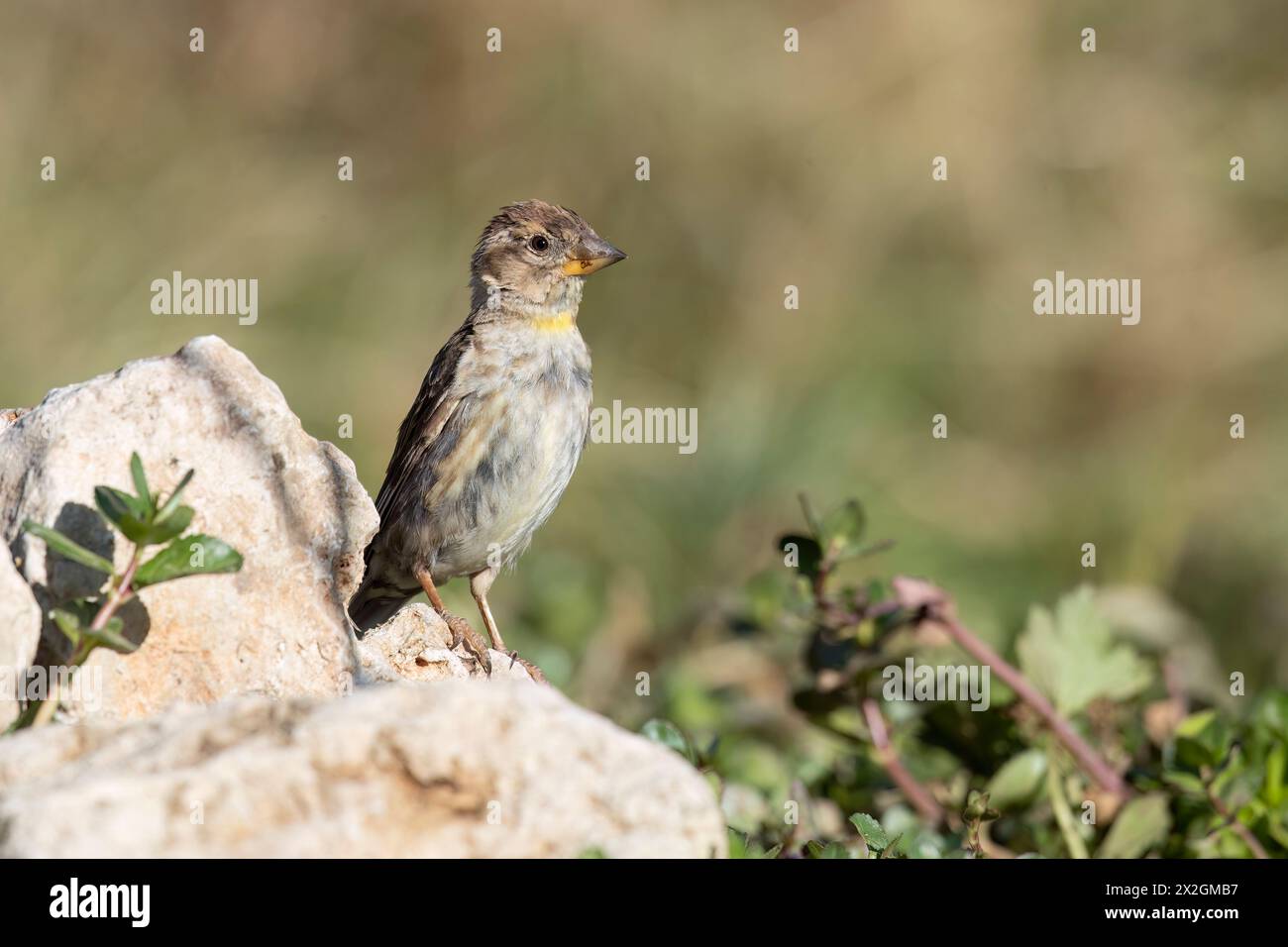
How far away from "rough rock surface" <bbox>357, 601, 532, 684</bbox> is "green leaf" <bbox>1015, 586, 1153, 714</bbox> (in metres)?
1.21

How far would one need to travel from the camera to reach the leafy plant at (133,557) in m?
2.44

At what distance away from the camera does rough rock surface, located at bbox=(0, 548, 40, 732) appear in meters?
2.42

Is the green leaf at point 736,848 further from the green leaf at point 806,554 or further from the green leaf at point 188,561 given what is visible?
the green leaf at point 806,554

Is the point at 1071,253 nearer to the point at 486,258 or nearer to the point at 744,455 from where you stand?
the point at 744,455

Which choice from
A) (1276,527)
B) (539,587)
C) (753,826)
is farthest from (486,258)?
(1276,527)

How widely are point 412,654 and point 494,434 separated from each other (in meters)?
1.19

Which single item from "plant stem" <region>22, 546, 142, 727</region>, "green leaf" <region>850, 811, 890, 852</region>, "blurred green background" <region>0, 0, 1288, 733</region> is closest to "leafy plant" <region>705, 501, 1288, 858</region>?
"green leaf" <region>850, 811, 890, 852</region>

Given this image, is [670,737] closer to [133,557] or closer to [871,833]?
[871,833]

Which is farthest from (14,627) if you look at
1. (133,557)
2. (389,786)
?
(389,786)

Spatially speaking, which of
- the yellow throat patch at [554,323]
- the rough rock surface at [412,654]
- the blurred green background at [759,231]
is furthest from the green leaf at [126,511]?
the blurred green background at [759,231]

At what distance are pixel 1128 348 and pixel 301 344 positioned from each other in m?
4.83

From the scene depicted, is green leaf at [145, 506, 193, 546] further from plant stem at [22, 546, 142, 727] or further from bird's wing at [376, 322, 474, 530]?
bird's wing at [376, 322, 474, 530]

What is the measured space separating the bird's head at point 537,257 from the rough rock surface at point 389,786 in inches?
110

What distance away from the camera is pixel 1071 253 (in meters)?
9.56
